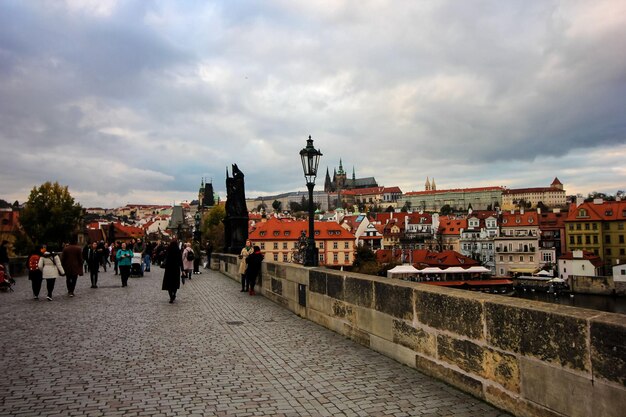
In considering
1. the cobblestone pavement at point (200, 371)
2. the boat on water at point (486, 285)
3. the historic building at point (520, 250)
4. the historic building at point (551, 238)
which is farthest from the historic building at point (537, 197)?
the cobblestone pavement at point (200, 371)

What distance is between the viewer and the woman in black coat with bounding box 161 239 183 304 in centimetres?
1242

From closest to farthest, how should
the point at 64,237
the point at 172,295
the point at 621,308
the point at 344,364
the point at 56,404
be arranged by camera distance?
the point at 56,404 < the point at 344,364 < the point at 172,295 < the point at 64,237 < the point at 621,308

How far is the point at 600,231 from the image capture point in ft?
253

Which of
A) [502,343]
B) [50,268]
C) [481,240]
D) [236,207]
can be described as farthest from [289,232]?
[502,343]

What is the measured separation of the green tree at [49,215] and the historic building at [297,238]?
112 feet

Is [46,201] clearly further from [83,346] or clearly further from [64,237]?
[83,346]

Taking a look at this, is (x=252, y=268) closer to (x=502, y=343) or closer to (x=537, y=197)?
(x=502, y=343)

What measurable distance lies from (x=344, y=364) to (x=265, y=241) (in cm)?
7222

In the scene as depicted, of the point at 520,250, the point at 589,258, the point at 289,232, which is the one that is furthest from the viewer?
the point at 520,250

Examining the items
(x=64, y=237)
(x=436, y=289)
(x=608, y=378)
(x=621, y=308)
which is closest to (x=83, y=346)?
(x=436, y=289)

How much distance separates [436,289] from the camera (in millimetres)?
5504

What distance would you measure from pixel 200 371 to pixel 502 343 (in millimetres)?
3375

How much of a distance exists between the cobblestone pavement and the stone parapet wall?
23cm

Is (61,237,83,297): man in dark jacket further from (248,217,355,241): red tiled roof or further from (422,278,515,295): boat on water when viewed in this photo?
(248,217,355,241): red tiled roof
